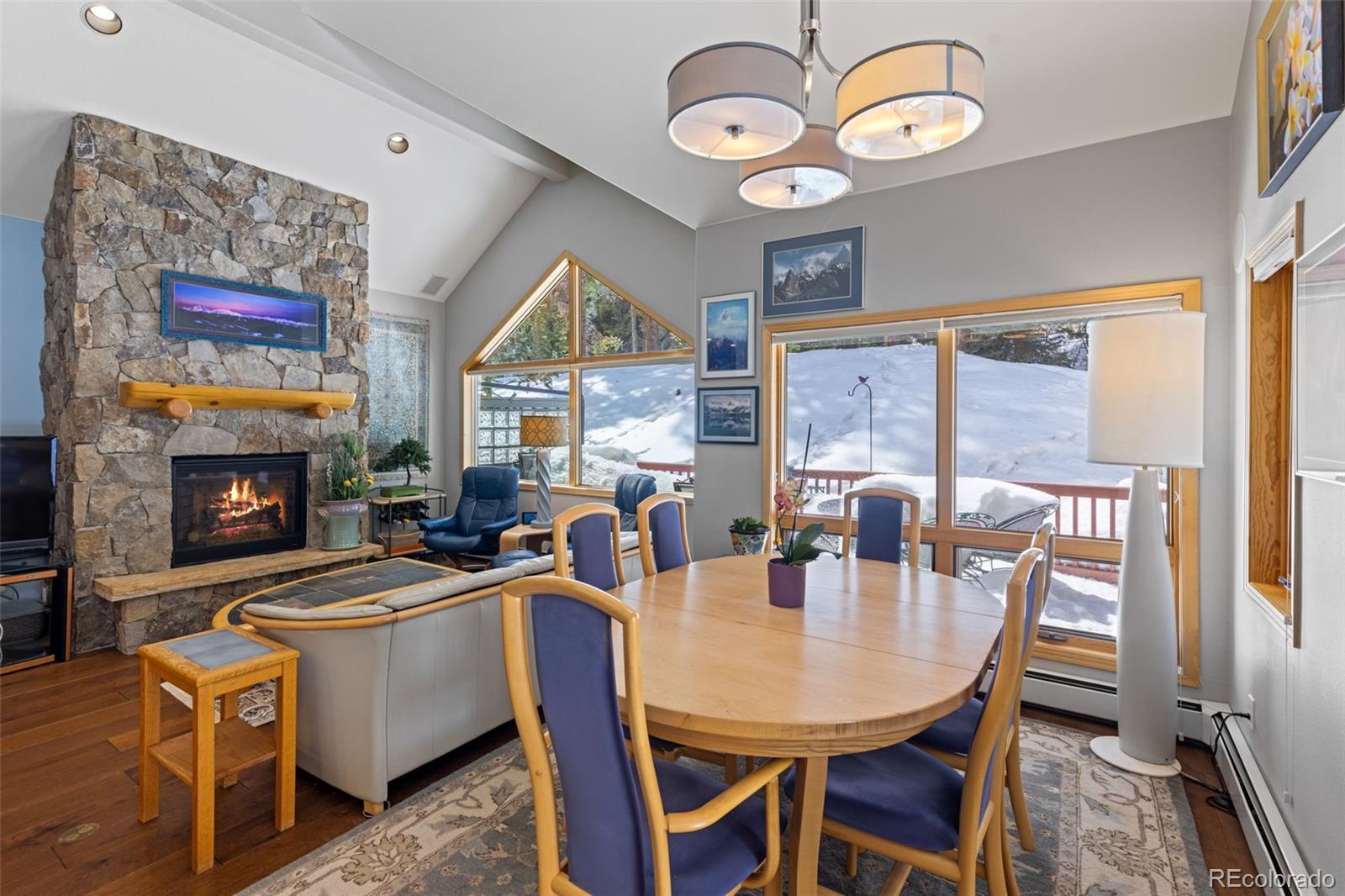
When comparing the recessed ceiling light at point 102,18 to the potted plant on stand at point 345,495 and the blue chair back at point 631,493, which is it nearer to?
the potted plant on stand at point 345,495

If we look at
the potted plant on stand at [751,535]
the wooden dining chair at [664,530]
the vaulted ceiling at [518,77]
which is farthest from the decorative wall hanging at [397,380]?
the wooden dining chair at [664,530]

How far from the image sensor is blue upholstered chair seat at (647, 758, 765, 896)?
Result: 122cm

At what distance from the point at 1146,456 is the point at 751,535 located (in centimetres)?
216

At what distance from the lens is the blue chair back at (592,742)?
1119 millimetres

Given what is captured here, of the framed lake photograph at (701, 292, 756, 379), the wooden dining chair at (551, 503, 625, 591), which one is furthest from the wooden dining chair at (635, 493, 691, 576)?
the framed lake photograph at (701, 292, 756, 379)

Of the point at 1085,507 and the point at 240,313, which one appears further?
the point at 240,313

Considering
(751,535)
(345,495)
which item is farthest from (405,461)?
(751,535)

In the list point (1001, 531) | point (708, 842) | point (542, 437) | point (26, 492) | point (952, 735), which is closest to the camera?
point (708, 842)

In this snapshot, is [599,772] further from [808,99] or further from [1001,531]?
[1001,531]

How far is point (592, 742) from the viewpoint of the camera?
45.5 inches

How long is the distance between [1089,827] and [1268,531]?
1245 millimetres

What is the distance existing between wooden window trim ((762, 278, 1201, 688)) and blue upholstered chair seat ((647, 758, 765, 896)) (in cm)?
246

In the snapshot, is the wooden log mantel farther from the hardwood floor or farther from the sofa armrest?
the hardwood floor

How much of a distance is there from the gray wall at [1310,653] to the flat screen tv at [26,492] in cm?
564
